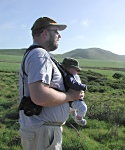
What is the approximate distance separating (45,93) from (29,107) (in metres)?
0.26

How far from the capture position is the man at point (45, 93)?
2703 millimetres

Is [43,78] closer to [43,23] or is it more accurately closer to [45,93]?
[45,93]

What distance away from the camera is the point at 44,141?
2936mm

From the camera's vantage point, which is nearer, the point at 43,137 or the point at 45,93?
the point at 45,93

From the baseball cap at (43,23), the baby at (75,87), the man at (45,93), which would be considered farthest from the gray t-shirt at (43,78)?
the baseball cap at (43,23)

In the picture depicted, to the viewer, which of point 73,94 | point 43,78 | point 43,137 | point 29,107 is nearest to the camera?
point 43,78

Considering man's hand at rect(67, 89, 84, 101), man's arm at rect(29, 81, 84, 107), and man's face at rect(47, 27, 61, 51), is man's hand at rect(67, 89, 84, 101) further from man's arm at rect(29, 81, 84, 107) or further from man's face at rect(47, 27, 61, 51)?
man's face at rect(47, 27, 61, 51)

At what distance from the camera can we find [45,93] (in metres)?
2.68

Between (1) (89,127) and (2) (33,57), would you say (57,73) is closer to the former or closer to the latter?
(2) (33,57)

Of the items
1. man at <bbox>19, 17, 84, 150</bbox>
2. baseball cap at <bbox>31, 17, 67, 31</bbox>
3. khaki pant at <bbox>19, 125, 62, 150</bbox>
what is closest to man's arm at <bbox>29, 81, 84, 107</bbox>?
man at <bbox>19, 17, 84, 150</bbox>

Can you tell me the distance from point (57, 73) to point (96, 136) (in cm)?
464

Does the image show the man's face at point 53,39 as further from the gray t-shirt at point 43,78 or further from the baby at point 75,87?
the baby at point 75,87

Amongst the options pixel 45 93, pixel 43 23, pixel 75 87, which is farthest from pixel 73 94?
pixel 43 23

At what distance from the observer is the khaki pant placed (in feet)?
9.57
